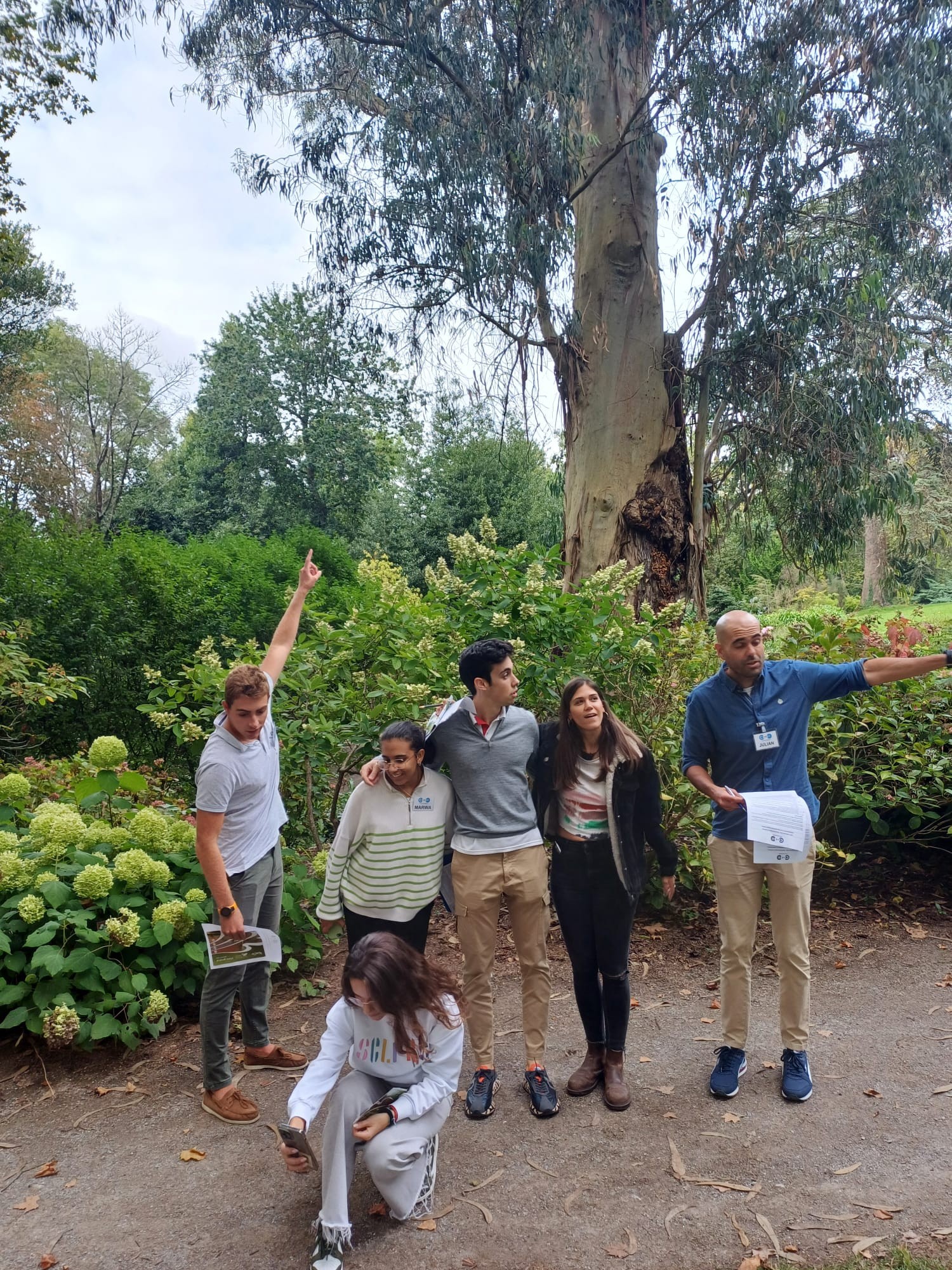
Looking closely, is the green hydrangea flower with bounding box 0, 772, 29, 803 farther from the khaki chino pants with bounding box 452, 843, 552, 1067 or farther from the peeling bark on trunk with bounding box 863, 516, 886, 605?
the peeling bark on trunk with bounding box 863, 516, 886, 605

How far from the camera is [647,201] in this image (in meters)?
9.02

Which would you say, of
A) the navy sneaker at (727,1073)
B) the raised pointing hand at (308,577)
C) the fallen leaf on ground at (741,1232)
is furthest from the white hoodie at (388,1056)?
the raised pointing hand at (308,577)

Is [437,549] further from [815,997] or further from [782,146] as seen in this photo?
[815,997]

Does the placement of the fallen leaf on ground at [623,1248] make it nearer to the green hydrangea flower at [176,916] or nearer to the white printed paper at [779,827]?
the white printed paper at [779,827]

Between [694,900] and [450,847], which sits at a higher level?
[450,847]

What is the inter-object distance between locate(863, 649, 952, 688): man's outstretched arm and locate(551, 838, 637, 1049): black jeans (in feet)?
3.92

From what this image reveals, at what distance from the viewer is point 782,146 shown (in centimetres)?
827

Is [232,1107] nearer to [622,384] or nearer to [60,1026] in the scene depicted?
[60,1026]

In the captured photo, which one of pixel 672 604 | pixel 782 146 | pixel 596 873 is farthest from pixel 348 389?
pixel 596 873

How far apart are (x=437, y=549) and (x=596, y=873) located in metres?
20.1

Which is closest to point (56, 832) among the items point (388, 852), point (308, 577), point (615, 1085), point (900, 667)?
point (308, 577)

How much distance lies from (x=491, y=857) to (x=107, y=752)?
2250 millimetres

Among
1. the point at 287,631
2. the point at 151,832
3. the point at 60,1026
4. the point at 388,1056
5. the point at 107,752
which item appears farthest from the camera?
the point at 107,752

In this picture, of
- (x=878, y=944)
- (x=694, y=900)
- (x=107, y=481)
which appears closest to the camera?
(x=878, y=944)
